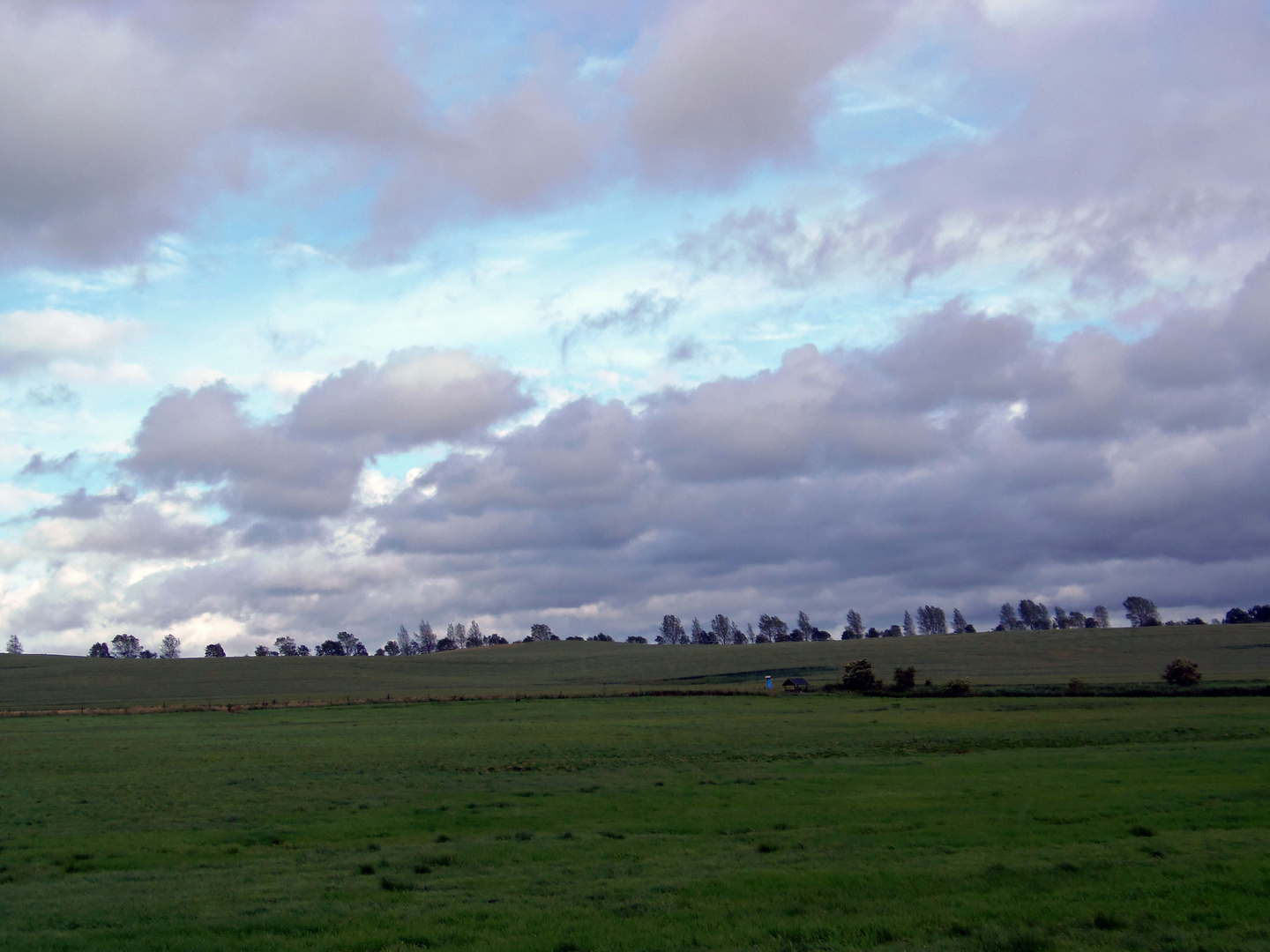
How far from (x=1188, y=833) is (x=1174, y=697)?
2761 inches

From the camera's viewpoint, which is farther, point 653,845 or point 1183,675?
point 1183,675

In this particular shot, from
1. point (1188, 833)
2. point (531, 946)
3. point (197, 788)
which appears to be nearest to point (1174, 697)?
point (1188, 833)

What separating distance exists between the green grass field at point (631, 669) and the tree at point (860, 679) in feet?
43.1

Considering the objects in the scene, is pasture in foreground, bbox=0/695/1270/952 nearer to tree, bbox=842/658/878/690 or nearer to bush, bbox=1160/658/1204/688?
bush, bbox=1160/658/1204/688

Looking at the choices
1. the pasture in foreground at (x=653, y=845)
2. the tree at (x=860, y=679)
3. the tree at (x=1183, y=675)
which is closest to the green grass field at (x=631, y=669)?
the tree at (x=1183, y=675)

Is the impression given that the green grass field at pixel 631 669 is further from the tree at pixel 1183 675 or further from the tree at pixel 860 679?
the tree at pixel 860 679

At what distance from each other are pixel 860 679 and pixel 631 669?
7161 cm

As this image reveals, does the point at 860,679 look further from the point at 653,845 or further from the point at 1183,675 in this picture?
the point at 653,845

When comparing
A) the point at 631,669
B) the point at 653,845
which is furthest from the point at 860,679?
the point at 653,845

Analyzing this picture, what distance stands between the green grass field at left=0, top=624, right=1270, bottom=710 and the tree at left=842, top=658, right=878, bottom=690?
13124mm

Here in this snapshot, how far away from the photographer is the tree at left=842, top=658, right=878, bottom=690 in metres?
100

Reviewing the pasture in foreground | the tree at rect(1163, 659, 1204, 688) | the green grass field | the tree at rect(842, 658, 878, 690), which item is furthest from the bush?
the pasture in foreground

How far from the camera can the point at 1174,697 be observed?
7969 centimetres

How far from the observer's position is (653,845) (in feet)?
68.6
